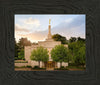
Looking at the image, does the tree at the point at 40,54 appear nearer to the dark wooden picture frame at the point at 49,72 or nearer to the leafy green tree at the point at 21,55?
the leafy green tree at the point at 21,55

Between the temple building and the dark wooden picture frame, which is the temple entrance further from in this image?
the dark wooden picture frame

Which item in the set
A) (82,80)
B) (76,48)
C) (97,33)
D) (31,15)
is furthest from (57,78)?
(31,15)

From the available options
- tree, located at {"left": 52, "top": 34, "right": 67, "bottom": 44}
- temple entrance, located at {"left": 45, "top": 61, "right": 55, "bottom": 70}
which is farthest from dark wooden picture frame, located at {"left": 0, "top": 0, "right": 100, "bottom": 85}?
tree, located at {"left": 52, "top": 34, "right": 67, "bottom": 44}

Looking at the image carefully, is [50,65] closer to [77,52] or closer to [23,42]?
[77,52]

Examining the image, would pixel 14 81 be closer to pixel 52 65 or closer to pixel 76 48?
pixel 52 65

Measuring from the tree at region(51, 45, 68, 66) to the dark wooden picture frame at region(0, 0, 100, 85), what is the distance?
0.42 m

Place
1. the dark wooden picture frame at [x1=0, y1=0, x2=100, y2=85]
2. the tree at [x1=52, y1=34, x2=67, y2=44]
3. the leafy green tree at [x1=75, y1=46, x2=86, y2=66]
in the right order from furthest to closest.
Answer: the tree at [x1=52, y1=34, x2=67, y2=44] → the leafy green tree at [x1=75, y1=46, x2=86, y2=66] → the dark wooden picture frame at [x1=0, y1=0, x2=100, y2=85]

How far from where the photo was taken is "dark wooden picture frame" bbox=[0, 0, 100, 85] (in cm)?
332

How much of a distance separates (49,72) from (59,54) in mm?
620

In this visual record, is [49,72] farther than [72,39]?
No

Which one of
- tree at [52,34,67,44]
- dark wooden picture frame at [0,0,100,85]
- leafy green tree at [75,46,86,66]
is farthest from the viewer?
tree at [52,34,67,44]

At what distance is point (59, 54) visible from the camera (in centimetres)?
368

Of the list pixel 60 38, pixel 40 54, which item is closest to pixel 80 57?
pixel 60 38

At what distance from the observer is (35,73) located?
3.37 metres
